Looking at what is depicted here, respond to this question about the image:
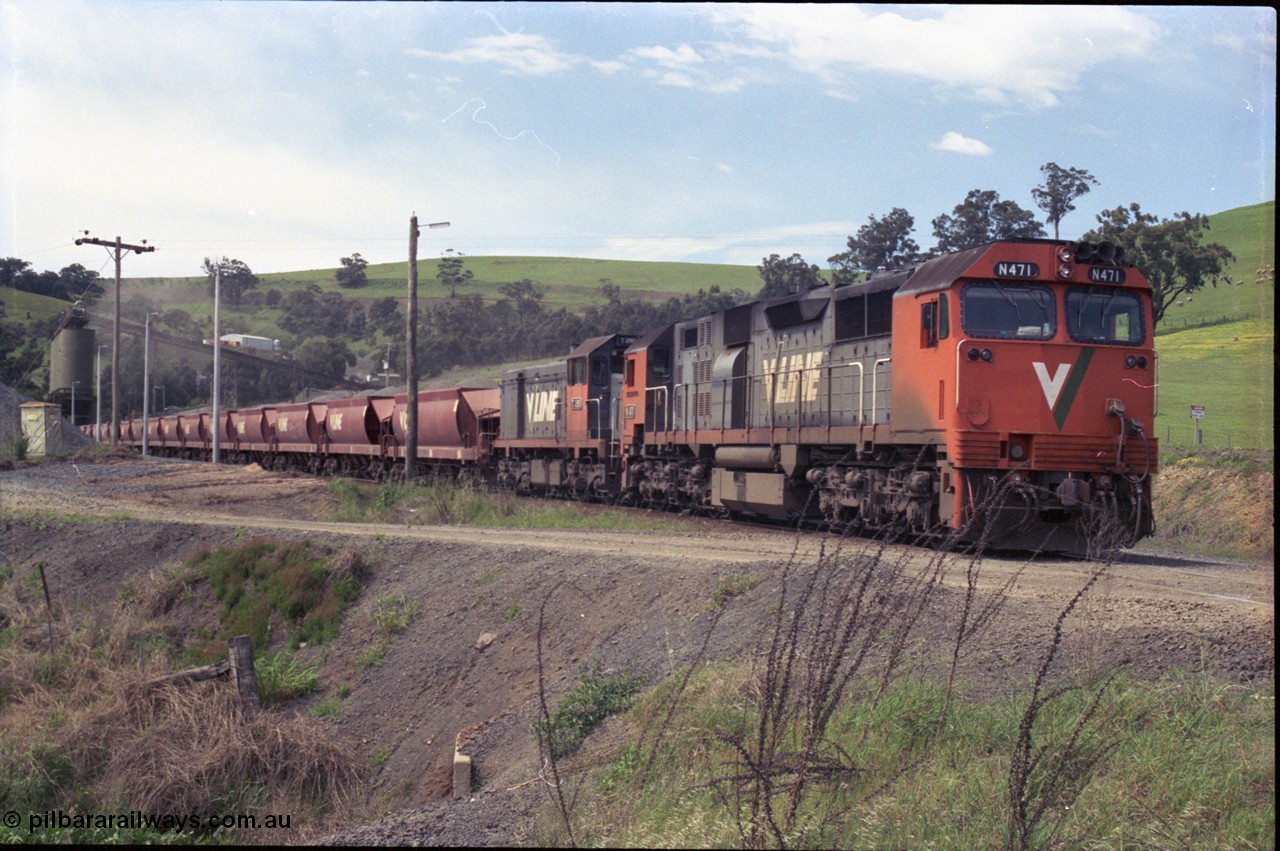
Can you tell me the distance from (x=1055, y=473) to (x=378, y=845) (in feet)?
31.4

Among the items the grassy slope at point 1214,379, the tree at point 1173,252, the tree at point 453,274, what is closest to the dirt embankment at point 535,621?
the grassy slope at point 1214,379

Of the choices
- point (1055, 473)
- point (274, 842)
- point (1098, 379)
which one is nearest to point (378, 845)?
point (274, 842)

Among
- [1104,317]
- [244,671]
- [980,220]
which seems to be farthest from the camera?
[980,220]

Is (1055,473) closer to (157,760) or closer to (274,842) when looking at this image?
(274,842)

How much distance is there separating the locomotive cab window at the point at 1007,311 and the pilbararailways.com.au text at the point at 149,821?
374 inches

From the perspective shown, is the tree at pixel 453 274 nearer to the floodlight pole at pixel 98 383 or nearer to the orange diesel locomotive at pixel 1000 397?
the floodlight pole at pixel 98 383

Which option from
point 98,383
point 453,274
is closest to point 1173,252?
point 98,383

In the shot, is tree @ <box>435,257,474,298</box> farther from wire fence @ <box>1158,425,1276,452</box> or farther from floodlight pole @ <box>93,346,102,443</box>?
wire fence @ <box>1158,425,1276,452</box>

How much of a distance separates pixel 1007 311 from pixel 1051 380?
1.01m

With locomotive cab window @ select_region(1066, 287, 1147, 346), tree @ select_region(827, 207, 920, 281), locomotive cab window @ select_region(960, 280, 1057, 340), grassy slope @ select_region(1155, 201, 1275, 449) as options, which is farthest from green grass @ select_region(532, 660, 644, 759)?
Answer: tree @ select_region(827, 207, 920, 281)

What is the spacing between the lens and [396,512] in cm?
2542

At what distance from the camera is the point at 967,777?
5977mm

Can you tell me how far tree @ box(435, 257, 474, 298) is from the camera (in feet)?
366

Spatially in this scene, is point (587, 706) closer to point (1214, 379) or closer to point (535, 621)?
point (535, 621)
